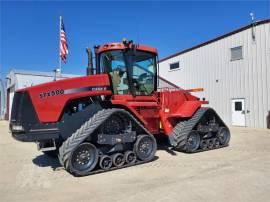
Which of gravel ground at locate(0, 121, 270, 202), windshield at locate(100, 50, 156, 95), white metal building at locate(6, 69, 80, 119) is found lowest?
gravel ground at locate(0, 121, 270, 202)

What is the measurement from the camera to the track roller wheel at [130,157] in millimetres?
7070

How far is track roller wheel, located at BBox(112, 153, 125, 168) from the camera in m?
6.82

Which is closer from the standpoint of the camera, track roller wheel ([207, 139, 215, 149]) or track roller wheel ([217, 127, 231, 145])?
track roller wheel ([207, 139, 215, 149])

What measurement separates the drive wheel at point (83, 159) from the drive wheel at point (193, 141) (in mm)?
3301

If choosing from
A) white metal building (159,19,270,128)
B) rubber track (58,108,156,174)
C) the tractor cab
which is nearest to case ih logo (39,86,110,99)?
rubber track (58,108,156,174)

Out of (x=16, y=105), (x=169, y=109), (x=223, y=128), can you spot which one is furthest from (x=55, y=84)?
(x=223, y=128)

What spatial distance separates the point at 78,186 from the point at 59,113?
172 cm

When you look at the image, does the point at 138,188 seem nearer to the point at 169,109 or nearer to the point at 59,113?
the point at 59,113

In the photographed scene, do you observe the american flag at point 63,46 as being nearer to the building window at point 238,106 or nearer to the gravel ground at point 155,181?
the gravel ground at point 155,181

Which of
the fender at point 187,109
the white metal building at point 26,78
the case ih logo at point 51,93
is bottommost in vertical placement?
the fender at point 187,109

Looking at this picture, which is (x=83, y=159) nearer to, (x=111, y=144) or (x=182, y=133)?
(x=111, y=144)

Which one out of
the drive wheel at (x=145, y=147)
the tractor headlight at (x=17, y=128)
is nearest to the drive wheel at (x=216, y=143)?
the drive wheel at (x=145, y=147)

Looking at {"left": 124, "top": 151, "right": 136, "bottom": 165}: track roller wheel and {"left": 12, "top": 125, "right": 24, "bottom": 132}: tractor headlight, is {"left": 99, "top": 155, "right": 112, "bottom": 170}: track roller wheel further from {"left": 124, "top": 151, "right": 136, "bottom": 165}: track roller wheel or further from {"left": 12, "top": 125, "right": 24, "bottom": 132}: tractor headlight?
{"left": 12, "top": 125, "right": 24, "bottom": 132}: tractor headlight

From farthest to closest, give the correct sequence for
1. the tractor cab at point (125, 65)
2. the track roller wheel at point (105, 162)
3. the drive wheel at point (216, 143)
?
the drive wheel at point (216, 143) < the tractor cab at point (125, 65) < the track roller wheel at point (105, 162)
